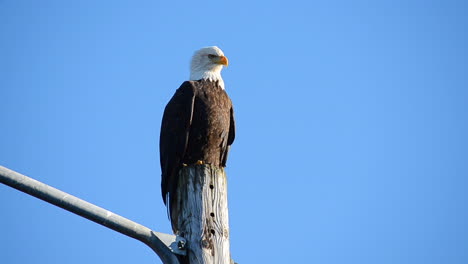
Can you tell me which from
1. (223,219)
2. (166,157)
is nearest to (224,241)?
(223,219)

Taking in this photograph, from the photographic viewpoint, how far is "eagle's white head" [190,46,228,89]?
5977 mm

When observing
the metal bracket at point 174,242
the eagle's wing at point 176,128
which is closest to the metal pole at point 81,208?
the metal bracket at point 174,242

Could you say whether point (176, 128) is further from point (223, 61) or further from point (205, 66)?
point (223, 61)

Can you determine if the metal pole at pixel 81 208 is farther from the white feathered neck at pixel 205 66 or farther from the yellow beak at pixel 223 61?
the yellow beak at pixel 223 61

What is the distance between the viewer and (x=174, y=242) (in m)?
2.95

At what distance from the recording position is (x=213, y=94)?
5.49 metres

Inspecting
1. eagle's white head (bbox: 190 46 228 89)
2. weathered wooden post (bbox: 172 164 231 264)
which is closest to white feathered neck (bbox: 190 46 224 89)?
eagle's white head (bbox: 190 46 228 89)

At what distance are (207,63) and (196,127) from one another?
3.39 ft

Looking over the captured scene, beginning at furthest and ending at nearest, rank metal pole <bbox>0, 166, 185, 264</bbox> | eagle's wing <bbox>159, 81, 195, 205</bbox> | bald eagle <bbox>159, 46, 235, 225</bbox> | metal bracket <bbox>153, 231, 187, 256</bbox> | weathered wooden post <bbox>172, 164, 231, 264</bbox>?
bald eagle <bbox>159, 46, 235, 225</bbox>
eagle's wing <bbox>159, 81, 195, 205</bbox>
weathered wooden post <bbox>172, 164, 231, 264</bbox>
metal bracket <bbox>153, 231, 187, 256</bbox>
metal pole <bbox>0, 166, 185, 264</bbox>

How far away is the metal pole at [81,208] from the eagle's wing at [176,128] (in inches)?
77.6

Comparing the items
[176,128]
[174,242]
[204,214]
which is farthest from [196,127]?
[174,242]

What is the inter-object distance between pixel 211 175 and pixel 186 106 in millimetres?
2101

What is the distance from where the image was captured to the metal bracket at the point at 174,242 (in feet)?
9.39

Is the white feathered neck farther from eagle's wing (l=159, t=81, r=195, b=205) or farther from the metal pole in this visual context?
the metal pole
